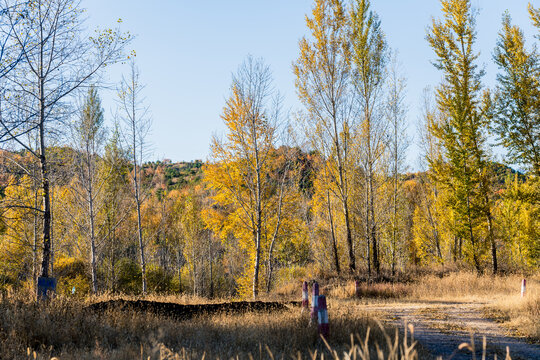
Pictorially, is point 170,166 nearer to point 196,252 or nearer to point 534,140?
point 196,252

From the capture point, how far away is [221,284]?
136 ft

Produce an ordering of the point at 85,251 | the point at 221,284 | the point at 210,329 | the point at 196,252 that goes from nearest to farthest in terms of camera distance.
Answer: the point at 210,329 → the point at 85,251 → the point at 196,252 → the point at 221,284

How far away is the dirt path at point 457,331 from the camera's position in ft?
20.4

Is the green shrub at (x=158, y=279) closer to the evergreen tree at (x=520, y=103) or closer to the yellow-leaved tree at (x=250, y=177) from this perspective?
the yellow-leaved tree at (x=250, y=177)

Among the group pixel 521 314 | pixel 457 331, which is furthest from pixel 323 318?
pixel 521 314

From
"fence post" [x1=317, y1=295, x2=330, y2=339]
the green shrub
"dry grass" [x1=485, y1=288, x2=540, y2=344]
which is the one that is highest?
"fence post" [x1=317, y1=295, x2=330, y2=339]

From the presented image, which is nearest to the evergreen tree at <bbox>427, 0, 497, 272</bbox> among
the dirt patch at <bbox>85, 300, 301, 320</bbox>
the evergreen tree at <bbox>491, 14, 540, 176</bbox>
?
the evergreen tree at <bbox>491, 14, 540, 176</bbox>

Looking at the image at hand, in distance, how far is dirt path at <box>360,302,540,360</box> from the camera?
20.4ft

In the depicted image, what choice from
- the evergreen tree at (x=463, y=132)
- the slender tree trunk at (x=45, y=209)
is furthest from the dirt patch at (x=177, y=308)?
the evergreen tree at (x=463, y=132)

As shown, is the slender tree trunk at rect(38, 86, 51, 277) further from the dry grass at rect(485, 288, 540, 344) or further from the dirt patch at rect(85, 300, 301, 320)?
the dry grass at rect(485, 288, 540, 344)

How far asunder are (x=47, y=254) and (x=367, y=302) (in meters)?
10.6

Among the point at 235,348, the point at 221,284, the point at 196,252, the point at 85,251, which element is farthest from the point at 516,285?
the point at 221,284

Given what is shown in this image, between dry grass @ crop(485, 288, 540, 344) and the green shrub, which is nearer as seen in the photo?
dry grass @ crop(485, 288, 540, 344)

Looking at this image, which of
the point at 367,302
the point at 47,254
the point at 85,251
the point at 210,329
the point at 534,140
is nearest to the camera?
the point at 210,329
